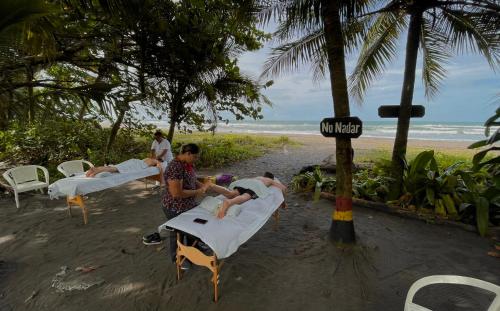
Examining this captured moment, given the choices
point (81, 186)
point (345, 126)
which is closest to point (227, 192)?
point (345, 126)

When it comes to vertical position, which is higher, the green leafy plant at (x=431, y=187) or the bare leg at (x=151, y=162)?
the bare leg at (x=151, y=162)

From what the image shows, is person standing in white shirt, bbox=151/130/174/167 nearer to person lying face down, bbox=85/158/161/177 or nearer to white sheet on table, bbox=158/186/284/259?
person lying face down, bbox=85/158/161/177

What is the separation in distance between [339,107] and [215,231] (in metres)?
2.07

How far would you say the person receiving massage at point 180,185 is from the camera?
Answer: 3078 mm

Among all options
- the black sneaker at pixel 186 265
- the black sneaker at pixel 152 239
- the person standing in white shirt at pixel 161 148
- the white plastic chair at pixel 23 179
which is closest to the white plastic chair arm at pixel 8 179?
the white plastic chair at pixel 23 179

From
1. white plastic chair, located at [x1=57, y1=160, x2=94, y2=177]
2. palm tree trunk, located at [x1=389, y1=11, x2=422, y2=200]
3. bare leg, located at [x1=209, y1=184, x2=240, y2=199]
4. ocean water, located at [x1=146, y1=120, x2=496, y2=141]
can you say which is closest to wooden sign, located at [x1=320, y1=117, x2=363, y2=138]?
bare leg, located at [x1=209, y1=184, x2=240, y2=199]

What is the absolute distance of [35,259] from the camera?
3461 mm

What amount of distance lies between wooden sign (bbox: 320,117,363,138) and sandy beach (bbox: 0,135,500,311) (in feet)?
4.85

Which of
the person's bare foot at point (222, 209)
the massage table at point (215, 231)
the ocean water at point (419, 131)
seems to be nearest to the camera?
the massage table at point (215, 231)

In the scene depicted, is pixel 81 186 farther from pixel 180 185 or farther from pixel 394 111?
pixel 394 111

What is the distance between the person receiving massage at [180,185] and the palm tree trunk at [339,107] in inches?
68.8

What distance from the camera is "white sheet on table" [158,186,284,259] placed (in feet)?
8.67

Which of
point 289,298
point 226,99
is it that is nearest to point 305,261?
point 289,298

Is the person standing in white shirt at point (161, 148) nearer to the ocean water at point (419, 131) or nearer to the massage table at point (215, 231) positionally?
the massage table at point (215, 231)
